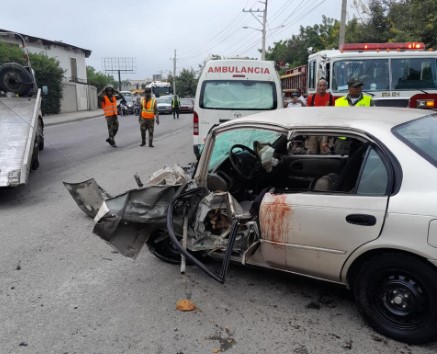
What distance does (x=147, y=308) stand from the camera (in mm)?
3668

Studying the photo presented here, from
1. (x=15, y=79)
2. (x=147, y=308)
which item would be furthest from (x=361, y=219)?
(x=15, y=79)

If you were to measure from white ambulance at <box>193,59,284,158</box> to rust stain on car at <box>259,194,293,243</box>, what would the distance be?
5.93 metres

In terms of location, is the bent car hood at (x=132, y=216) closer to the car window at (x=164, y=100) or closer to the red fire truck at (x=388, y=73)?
the red fire truck at (x=388, y=73)

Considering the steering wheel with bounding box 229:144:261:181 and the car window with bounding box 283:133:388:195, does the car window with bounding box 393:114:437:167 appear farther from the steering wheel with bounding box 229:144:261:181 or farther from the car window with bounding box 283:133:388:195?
the steering wheel with bounding box 229:144:261:181

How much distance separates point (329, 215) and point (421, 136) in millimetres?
925

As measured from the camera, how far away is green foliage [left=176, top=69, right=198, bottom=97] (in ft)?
253

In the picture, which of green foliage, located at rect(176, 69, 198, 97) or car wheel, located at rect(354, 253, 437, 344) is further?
green foliage, located at rect(176, 69, 198, 97)

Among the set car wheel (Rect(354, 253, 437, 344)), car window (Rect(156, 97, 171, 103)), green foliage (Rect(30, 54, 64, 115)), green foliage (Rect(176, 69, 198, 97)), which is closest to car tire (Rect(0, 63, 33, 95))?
car wheel (Rect(354, 253, 437, 344))

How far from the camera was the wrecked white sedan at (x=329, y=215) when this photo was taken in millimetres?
2982

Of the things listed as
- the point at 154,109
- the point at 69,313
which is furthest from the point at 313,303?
the point at 154,109

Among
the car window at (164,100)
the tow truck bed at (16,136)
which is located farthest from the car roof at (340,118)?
the car window at (164,100)

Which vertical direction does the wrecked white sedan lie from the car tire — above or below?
below

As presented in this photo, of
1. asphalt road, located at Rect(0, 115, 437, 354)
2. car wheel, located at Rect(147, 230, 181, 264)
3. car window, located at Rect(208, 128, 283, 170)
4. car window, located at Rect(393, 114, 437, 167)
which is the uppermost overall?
car window, located at Rect(393, 114, 437, 167)

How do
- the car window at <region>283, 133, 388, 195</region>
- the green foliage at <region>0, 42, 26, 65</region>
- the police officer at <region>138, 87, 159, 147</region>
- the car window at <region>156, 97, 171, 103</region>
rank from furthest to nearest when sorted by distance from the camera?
the car window at <region>156, 97, 171, 103</region> → the green foliage at <region>0, 42, 26, 65</region> → the police officer at <region>138, 87, 159, 147</region> → the car window at <region>283, 133, 388, 195</region>
